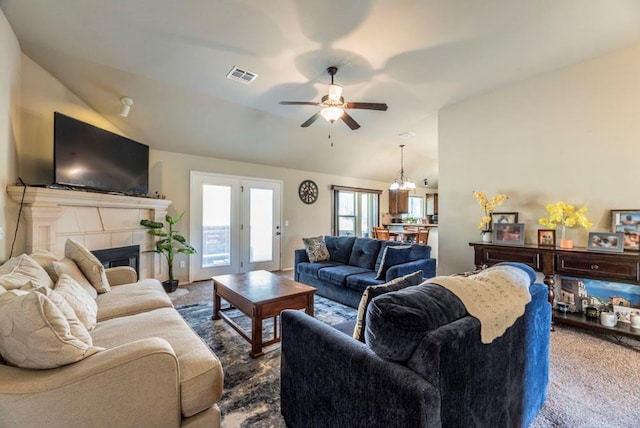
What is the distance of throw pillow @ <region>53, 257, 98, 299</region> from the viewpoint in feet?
6.86

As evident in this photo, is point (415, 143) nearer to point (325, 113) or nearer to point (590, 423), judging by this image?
point (325, 113)

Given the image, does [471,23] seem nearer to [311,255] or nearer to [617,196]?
[617,196]

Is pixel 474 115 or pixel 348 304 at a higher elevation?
pixel 474 115

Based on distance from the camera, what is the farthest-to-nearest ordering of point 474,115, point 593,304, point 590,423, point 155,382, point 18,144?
point 474,115 < point 593,304 < point 18,144 < point 590,423 < point 155,382

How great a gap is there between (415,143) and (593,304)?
157 inches

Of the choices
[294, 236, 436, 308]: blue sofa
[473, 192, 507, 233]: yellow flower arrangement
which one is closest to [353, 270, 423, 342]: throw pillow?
[294, 236, 436, 308]: blue sofa

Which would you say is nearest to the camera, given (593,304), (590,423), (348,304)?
(590,423)

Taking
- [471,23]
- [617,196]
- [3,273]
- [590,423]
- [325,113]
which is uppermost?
[471,23]

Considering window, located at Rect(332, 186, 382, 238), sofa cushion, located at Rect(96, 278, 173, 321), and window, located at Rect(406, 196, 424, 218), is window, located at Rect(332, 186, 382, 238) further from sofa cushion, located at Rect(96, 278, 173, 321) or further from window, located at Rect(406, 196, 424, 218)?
sofa cushion, located at Rect(96, 278, 173, 321)

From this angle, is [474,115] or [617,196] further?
[474,115]

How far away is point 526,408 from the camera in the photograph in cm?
145

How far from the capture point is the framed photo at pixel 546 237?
121 inches

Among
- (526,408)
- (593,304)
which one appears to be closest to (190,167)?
(526,408)

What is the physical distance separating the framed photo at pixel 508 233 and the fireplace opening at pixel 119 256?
16.0 ft
